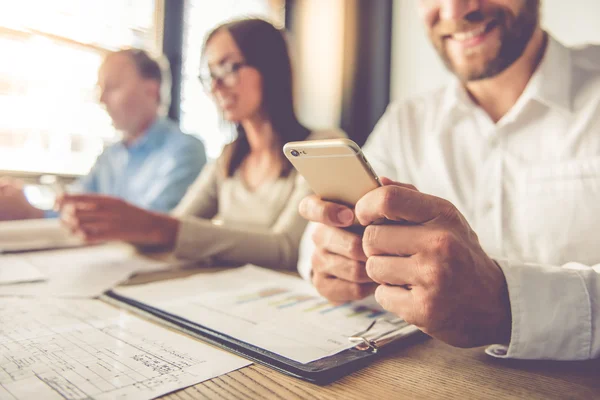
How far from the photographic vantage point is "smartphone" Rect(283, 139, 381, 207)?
39cm

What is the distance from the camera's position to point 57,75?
81.0 inches

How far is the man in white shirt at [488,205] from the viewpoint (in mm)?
419

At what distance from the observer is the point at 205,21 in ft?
8.30

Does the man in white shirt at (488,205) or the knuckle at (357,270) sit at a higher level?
the man in white shirt at (488,205)

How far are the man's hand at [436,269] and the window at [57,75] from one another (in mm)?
1938

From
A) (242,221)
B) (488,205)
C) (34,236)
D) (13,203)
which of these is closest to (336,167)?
(488,205)

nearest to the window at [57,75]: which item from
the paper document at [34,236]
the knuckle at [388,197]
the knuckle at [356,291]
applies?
the paper document at [34,236]

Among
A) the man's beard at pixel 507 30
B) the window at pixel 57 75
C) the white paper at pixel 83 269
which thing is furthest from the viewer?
the window at pixel 57 75

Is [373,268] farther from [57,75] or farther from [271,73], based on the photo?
[57,75]

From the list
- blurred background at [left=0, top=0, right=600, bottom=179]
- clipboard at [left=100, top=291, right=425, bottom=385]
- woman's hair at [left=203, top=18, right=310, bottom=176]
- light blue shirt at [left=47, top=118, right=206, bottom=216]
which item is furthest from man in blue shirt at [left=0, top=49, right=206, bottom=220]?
clipboard at [left=100, top=291, right=425, bottom=385]

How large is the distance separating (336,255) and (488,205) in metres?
0.38

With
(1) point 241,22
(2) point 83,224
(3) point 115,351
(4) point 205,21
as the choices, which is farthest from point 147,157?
(3) point 115,351

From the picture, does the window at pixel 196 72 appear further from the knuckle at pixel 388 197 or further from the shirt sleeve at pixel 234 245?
the knuckle at pixel 388 197

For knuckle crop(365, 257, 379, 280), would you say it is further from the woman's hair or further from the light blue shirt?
the light blue shirt
